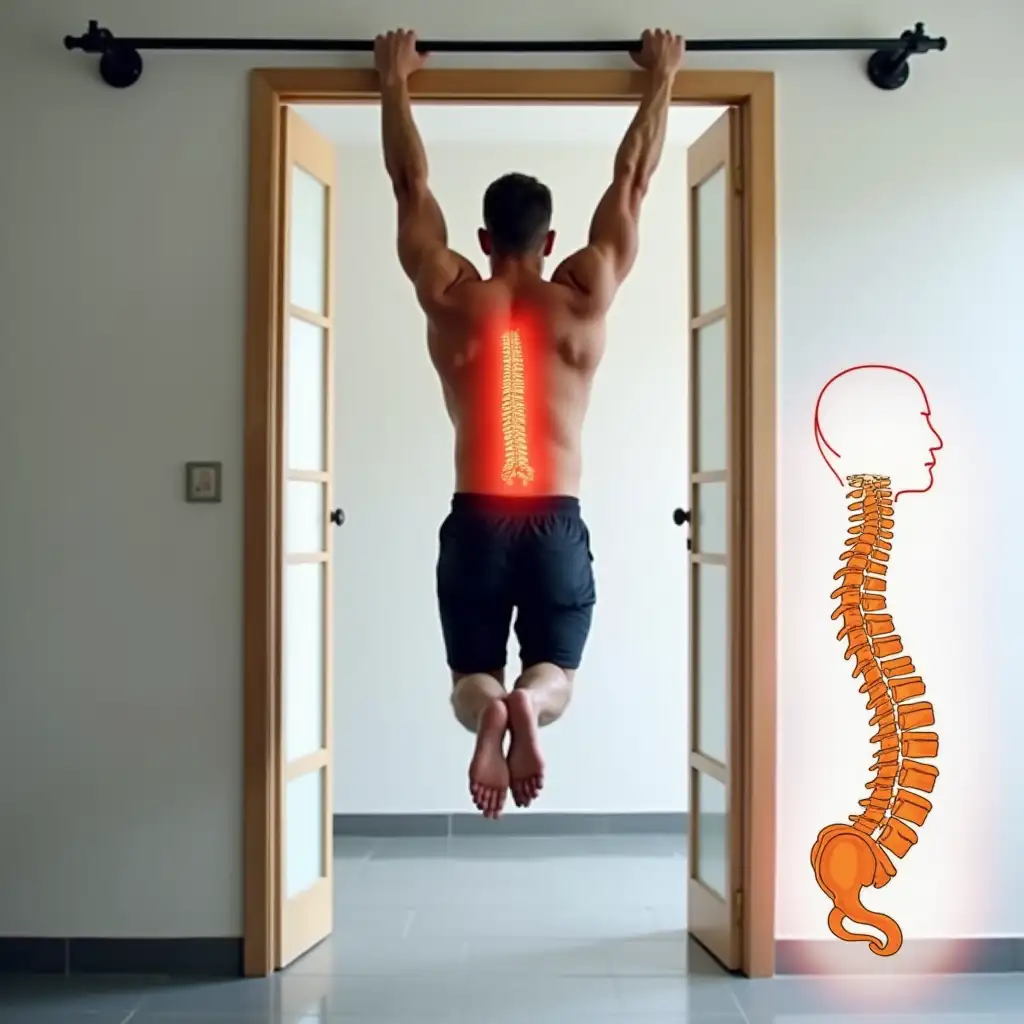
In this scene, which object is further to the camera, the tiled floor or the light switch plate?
the light switch plate

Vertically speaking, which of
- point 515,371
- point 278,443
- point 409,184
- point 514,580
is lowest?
point 514,580

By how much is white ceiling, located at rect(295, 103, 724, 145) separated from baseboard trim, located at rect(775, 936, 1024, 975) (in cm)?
280

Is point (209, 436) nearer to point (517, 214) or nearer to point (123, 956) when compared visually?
point (517, 214)

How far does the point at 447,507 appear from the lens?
17.1 ft

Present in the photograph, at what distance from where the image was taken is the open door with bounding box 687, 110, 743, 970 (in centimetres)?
347

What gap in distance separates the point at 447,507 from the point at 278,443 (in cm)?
180

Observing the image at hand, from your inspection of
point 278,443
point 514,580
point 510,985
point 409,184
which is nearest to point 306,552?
point 278,443

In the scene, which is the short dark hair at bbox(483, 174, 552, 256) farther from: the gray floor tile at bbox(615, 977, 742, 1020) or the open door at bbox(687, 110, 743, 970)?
the gray floor tile at bbox(615, 977, 742, 1020)

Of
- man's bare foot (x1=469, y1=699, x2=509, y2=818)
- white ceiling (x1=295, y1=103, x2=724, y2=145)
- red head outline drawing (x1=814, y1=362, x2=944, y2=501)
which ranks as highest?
white ceiling (x1=295, y1=103, x2=724, y2=145)

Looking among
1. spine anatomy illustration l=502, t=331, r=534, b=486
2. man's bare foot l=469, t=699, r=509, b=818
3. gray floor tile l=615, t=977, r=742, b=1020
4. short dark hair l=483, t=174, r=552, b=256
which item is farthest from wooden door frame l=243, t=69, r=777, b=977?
man's bare foot l=469, t=699, r=509, b=818

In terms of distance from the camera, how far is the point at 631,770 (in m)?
5.23

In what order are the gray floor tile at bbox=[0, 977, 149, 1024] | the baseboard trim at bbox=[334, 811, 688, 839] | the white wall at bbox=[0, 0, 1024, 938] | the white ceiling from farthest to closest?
1. the baseboard trim at bbox=[334, 811, 688, 839]
2. the white ceiling
3. the white wall at bbox=[0, 0, 1024, 938]
4. the gray floor tile at bbox=[0, 977, 149, 1024]

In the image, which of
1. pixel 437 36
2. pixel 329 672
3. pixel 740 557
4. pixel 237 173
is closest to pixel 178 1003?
pixel 329 672

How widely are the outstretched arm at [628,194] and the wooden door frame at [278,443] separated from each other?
0.13m
